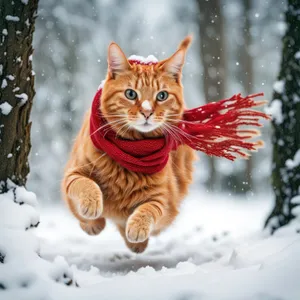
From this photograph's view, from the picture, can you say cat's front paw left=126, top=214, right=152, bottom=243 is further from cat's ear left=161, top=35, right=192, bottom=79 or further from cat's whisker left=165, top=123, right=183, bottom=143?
cat's ear left=161, top=35, right=192, bottom=79

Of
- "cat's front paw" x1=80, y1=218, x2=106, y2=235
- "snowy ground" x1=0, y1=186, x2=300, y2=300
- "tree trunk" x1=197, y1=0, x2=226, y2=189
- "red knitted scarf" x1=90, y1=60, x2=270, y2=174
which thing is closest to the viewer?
"snowy ground" x1=0, y1=186, x2=300, y2=300

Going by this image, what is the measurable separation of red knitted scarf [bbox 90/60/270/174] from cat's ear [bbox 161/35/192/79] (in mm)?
288

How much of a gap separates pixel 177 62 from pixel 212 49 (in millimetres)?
6061

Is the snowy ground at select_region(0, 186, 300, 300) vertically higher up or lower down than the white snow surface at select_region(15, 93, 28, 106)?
lower down

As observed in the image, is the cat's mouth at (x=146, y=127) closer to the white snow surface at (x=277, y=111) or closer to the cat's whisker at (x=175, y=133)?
the cat's whisker at (x=175, y=133)

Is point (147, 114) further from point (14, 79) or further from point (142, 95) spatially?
point (14, 79)

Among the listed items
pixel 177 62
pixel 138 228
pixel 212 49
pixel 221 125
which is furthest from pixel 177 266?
pixel 212 49

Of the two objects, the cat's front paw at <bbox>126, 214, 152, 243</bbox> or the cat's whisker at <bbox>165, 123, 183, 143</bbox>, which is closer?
the cat's front paw at <bbox>126, 214, 152, 243</bbox>

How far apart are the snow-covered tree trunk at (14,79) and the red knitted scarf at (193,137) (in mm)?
442

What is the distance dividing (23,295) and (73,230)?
13.2ft

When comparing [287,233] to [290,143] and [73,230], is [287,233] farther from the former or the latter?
[73,230]

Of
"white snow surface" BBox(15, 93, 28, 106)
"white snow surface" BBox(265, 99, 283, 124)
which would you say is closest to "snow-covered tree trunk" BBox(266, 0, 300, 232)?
"white snow surface" BBox(265, 99, 283, 124)

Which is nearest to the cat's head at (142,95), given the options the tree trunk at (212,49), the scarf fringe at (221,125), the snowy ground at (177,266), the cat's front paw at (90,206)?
the scarf fringe at (221,125)

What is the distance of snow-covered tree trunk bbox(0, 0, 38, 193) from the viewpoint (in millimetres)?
2551
